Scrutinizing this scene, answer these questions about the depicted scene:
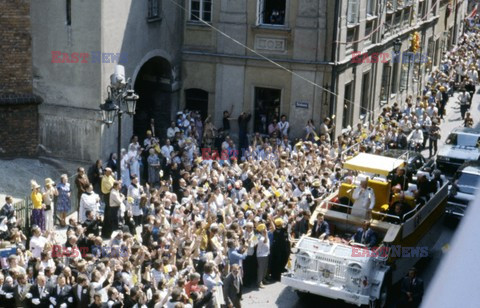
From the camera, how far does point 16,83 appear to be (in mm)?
21438

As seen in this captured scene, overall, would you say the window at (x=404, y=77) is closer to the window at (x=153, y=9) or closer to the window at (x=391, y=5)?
the window at (x=391, y=5)

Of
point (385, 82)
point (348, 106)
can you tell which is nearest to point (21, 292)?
point (348, 106)

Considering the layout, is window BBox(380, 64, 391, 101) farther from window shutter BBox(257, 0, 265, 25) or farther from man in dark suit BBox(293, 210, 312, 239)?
man in dark suit BBox(293, 210, 312, 239)

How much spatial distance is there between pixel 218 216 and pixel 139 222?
8.04 feet

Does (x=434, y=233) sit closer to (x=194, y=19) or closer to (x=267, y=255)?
(x=267, y=255)

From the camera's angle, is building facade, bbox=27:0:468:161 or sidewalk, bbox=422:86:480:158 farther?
sidewalk, bbox=422:86:480:158

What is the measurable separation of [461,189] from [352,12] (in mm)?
9208

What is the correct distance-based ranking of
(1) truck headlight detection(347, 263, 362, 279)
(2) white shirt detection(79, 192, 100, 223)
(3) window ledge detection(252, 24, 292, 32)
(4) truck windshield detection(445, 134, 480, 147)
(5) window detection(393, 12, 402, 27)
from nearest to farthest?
(1) truck headlight detection(347, 263, 362, 279) < (2) white shirt detection(79, 192, 100, 223) < (3) window ledge detection(252, 24, 292, 32) < (4) truck windshield detection(445, 134, 480, 147) < (5) window detection(393, 12, 402, 27)

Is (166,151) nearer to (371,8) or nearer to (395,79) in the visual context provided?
(371,8)

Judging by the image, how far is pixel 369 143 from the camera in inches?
939

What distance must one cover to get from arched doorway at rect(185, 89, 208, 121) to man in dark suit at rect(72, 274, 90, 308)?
15.6 metres

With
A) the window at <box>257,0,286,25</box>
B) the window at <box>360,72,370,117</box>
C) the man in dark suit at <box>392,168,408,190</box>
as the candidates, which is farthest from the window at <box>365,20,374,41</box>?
the man in dark suit at <box>392,168,408,190</box>

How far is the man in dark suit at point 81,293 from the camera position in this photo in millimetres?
11602

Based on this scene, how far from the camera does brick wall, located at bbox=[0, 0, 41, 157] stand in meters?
21.0
